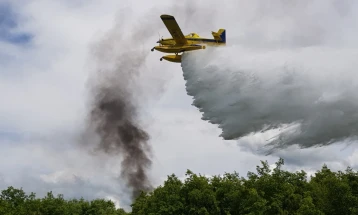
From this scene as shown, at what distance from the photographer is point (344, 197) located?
5131 centimetres

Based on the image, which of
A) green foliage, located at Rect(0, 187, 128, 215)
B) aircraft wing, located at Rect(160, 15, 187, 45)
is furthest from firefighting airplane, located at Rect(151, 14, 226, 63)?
green foliage, located at Rect(0, 187, 128, 215)

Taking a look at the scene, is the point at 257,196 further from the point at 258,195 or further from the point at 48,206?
the point at 48,206

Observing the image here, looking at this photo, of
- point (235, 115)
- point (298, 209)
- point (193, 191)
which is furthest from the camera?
point (193, 191)

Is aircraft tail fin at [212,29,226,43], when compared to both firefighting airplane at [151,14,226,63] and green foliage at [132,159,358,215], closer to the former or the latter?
firefighting airplane at [151,14,226,63]

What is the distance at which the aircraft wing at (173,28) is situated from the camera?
4450 cm

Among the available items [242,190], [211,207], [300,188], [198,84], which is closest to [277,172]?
[300,188]

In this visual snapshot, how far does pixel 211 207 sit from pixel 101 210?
A: 24.4 m

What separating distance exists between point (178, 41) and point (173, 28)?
60.3 inches

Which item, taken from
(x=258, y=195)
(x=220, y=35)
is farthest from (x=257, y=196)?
(x=220, y=35)

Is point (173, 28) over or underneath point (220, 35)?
over

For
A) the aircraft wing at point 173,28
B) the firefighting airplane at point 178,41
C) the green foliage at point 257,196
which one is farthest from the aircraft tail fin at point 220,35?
the green foliage at point 257,196

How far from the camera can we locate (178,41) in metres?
45.6

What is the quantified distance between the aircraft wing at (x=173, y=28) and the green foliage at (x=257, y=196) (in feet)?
60.7

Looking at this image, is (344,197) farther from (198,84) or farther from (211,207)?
(198,84)
